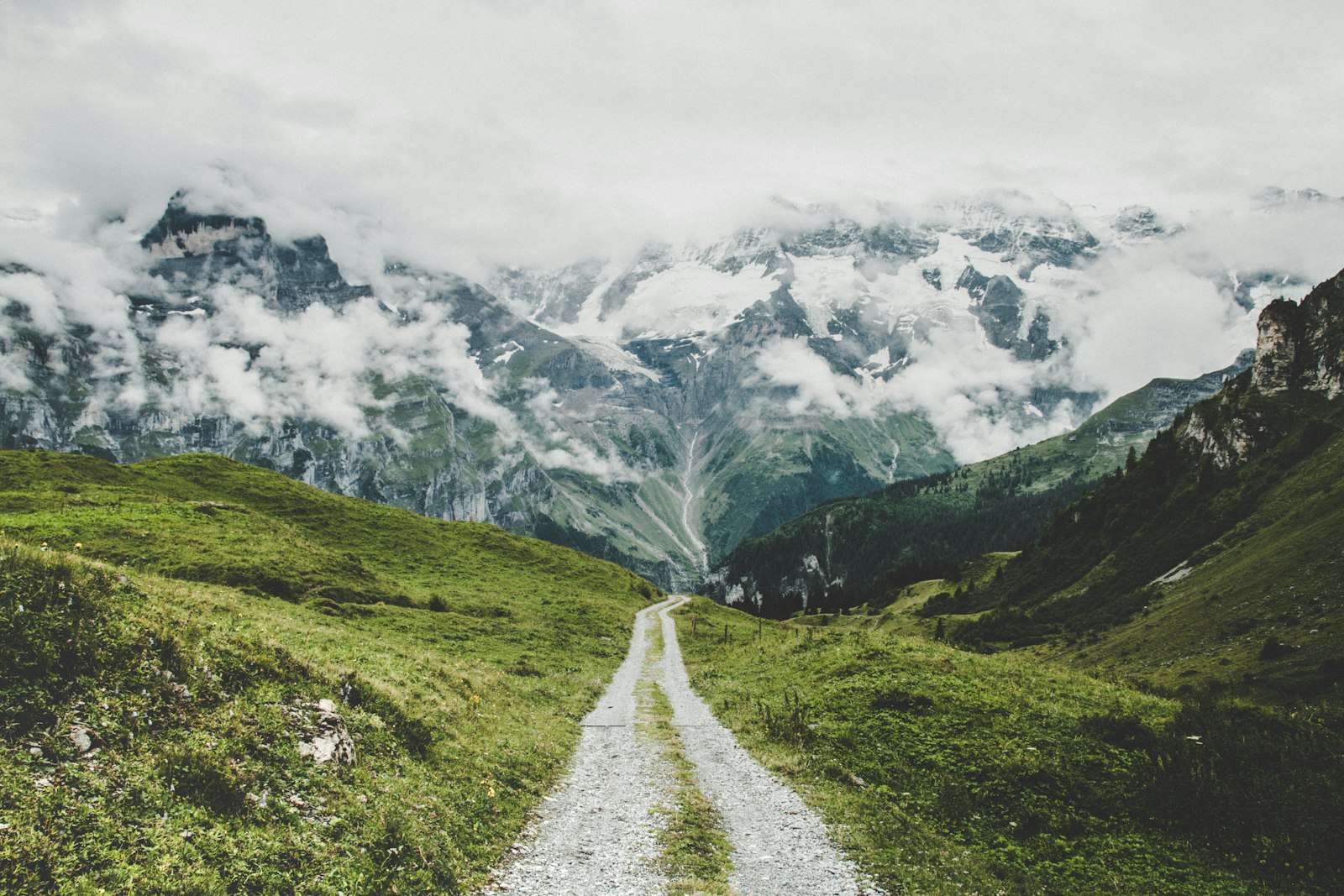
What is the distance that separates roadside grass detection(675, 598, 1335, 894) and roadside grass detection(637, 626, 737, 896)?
2963mm

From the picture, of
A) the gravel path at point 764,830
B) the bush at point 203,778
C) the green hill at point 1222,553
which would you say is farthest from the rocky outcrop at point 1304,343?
the bush at point 203,778

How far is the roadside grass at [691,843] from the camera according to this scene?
13062mm

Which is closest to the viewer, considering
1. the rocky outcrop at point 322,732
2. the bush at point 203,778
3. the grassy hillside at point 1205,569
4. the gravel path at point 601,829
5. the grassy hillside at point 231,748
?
the grassy hillside at point 231,748

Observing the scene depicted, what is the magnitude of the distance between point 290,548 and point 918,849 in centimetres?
5107

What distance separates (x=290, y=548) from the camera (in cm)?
5219

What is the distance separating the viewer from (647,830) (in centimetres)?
1602

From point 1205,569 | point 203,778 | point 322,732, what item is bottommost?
point 1205,569

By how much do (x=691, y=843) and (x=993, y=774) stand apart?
9082mm

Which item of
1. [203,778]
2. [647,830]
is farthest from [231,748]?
[647,830]

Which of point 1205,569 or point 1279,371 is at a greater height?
point 1279,371

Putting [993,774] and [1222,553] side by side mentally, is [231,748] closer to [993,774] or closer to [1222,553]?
[993,774]

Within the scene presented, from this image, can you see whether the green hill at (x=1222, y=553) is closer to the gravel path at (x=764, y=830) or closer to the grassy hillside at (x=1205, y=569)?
the grassy hillside at (x=1205, y=569)

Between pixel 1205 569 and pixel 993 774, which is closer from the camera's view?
pixel 993 774

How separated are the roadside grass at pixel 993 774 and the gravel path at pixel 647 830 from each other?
0.99 m
